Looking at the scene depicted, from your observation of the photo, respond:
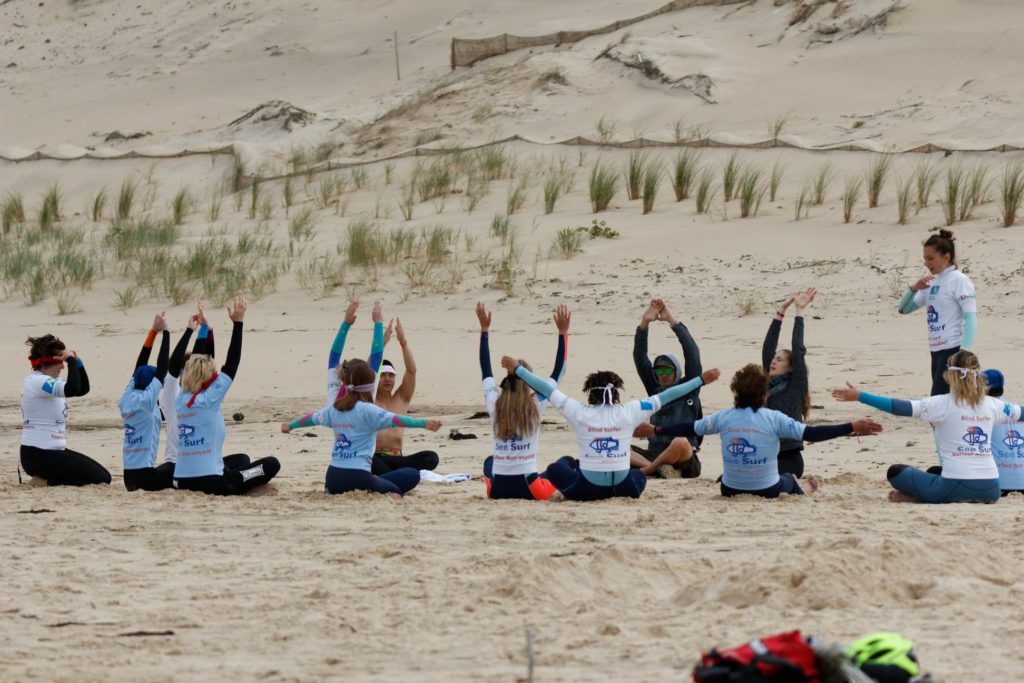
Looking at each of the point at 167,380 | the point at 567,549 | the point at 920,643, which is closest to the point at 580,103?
the point at 167,380

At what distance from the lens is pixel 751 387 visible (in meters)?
7.45

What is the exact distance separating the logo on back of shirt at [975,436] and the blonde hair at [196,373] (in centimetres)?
420

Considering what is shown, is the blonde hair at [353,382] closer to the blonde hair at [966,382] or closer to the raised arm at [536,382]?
the raised arm at [536,382]

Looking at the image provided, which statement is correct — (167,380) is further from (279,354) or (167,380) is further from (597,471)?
(279,354)

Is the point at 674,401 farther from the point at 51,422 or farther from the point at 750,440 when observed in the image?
the point at 51,422

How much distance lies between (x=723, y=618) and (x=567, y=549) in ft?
4.14

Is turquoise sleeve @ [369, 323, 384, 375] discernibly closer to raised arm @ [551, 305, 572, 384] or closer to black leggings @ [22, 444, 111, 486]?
raised arm @ [551, 305, 572, 384]

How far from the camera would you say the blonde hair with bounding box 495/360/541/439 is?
306 inches

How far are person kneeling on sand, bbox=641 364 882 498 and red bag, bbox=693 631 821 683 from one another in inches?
144

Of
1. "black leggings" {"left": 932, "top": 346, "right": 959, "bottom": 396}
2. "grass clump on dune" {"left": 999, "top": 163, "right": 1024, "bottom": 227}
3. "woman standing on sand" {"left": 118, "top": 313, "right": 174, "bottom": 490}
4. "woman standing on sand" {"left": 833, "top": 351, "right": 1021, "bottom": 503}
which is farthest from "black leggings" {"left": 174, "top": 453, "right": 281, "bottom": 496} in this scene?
"grass clump on dune" {"left": 999, "top": 163, "right": 1024, "bottom": 227}

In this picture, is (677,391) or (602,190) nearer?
(677,391)

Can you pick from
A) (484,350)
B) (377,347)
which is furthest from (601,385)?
(377,347)

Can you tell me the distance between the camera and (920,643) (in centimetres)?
462

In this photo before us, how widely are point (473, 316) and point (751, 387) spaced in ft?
23.9
